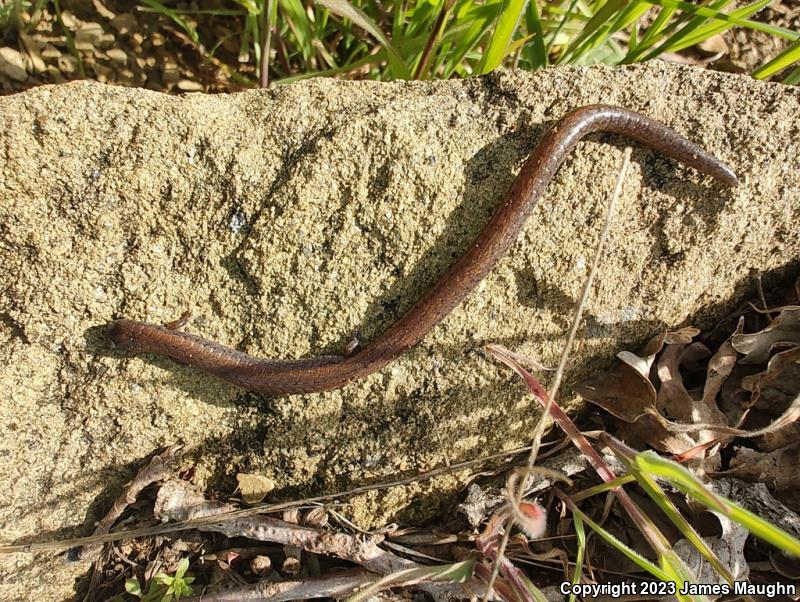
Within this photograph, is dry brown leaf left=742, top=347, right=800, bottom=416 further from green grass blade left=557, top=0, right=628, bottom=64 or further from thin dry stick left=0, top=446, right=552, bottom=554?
green grass blade left=557, top=0, right=628, bottom=64

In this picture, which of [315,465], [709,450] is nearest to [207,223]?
[315,465]

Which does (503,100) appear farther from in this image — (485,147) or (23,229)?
(23,229)

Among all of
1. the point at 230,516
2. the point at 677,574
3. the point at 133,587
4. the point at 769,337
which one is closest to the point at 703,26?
the point at 769,337

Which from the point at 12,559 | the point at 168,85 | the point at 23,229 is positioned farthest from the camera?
the point at 168,85

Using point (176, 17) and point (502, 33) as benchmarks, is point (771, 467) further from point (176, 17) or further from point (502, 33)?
point (176, 17)

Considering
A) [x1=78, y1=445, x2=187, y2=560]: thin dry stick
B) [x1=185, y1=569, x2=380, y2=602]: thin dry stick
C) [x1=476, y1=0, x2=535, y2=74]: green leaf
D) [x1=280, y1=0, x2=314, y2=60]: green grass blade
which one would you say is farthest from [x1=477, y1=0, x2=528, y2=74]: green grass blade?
[x1=185, y1=569, x2=380, y2=602]: thin dry stick

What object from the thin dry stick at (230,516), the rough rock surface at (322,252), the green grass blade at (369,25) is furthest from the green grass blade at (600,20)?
the thin dry stick at (230,516)
